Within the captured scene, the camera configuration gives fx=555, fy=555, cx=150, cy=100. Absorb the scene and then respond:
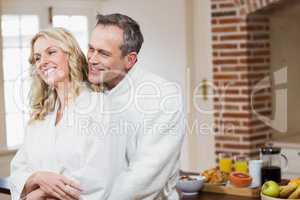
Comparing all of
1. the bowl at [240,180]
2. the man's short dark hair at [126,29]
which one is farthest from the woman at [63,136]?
the bowl at [240,180]

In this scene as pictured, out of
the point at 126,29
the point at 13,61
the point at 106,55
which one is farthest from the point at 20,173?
the point at 13,61

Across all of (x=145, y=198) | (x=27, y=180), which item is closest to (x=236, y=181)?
(x=145, y=198)

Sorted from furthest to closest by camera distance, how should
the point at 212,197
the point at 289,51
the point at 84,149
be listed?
the point at 289,51
the point at 212,197
the point at 84,149

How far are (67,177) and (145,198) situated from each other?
29 cm

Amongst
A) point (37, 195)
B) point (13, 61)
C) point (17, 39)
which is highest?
point (17, 39)

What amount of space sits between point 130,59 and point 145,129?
257 mm

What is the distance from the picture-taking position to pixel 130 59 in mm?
1993

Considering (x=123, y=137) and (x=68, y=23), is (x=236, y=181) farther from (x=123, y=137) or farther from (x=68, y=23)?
(x=68, y=23)

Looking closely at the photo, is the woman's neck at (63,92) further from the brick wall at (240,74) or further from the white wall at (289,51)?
the white wall at (289,51)

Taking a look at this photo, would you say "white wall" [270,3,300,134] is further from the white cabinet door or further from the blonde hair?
the blonde hair

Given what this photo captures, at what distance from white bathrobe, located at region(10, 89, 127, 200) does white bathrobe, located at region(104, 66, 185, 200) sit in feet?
0.13

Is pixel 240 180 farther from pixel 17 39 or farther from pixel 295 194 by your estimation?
pixel 17 39

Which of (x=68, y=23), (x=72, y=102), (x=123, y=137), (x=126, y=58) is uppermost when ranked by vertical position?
(x=68, y=23)

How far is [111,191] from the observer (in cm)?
197
